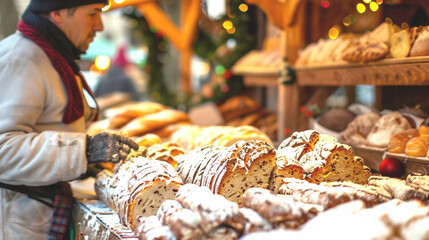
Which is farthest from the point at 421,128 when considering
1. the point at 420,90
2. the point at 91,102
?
the point at 91,102

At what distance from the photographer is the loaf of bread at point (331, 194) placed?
1264 millimetres

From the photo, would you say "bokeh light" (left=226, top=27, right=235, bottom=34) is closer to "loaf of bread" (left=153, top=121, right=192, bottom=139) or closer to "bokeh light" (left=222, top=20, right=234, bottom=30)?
"bokeh light" (left=222, top=20, right=234, bottom=30)

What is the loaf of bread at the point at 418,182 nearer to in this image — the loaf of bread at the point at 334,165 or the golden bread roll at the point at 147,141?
the loaf of bread at the point at 334,165

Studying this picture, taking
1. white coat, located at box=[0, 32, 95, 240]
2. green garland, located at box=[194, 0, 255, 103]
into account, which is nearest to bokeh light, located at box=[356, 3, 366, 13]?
white coat, located at box=[0, 32, 95, 240]

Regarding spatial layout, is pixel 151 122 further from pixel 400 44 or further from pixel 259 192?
pixel 259 192

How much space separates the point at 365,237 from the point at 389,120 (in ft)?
4.15

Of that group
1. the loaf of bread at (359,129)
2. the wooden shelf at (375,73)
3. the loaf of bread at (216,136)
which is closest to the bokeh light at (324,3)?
the wooden shelf at (375,73)

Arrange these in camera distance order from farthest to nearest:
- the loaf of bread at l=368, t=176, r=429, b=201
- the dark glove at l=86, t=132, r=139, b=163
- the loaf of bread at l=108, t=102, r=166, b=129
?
the loaf of bread at l=108, t=102, r=166, b=129 → the dark glove at l=86, t=132, r=139, b=163 → the loaf of bread at l=368, t=176, r=429, b=201

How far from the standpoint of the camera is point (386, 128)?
6.89ft

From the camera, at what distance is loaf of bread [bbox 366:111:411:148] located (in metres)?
1.97

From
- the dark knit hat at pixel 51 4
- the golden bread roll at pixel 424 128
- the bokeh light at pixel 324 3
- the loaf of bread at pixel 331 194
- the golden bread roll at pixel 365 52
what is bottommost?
the loaf of bread at pixel 331 194

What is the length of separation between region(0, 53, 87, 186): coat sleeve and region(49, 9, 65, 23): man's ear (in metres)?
0.34

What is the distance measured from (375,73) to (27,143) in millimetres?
1698

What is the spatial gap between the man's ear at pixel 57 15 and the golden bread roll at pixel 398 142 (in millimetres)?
1731
